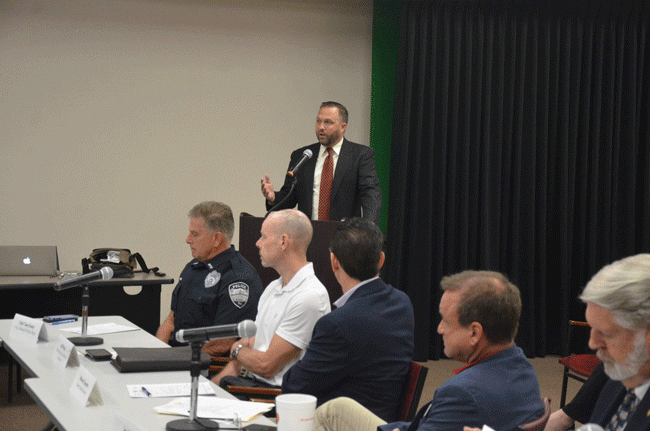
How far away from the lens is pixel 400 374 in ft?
7.99

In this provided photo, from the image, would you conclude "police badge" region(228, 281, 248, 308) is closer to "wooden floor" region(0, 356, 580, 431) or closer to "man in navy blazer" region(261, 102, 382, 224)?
"man in navy blazer" region(261, 102, 382, 224)

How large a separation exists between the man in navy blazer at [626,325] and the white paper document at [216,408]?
0.97 m

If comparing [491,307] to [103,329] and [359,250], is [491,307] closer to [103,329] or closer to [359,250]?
[359,250]

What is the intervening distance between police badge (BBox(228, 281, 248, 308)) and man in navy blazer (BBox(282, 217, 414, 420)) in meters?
0.90

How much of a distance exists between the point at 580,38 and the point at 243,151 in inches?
122

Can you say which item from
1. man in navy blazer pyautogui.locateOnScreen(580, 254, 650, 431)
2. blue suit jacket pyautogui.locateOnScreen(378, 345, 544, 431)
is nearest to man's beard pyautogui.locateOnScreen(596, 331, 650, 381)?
man in navy blazer pyautogui.locateOnScreen(580, 254, 650, 431)

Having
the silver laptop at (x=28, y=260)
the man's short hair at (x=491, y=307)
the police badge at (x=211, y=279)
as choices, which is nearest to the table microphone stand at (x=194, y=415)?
the man's short hair at (x=491, y=307)

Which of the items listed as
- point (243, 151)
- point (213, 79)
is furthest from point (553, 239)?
point (213, 79)

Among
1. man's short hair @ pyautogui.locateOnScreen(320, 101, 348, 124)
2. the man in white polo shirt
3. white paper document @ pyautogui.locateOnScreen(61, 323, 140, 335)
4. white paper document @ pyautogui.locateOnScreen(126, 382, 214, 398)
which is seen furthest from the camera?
man's short hair @ pyautogui.locateOnScreen(320, 101, 348, 124)

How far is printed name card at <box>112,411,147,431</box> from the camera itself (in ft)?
5.96

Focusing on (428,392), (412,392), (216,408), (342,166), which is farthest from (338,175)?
(216,408)

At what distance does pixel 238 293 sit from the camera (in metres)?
3.37

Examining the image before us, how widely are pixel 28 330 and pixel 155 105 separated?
318cm

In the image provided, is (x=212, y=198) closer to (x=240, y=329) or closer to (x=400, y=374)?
(x=400, y=374)
